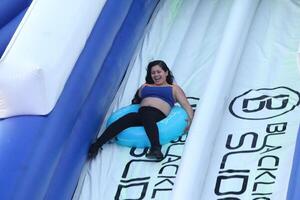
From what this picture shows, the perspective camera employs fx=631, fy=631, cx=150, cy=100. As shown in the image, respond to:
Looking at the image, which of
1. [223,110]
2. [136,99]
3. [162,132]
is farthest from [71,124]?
[223,110]

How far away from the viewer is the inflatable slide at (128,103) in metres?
1.92

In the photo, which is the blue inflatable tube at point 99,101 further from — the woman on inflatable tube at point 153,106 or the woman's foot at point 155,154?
the woman's foot at point 155,154

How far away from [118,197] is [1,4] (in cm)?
84

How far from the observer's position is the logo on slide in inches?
89.3

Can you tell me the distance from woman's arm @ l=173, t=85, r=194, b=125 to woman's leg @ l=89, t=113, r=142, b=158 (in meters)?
0.17

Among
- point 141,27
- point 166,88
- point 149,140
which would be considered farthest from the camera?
point 141,27

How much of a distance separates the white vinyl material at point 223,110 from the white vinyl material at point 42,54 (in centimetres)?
37

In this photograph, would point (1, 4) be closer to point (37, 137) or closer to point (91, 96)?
point (91, 96)

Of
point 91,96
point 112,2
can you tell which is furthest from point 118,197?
point 112,2

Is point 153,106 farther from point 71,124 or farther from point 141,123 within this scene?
point 71,124

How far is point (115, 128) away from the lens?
228 cm

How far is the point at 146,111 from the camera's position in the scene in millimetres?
2344

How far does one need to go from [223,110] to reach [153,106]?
0.27 metres

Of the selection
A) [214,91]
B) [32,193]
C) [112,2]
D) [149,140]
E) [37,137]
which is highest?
[112,2]
